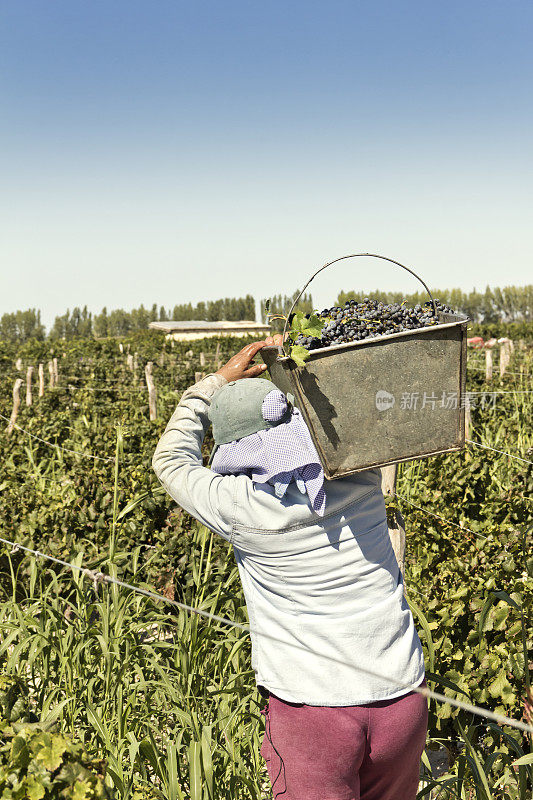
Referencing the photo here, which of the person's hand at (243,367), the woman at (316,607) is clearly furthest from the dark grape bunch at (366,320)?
the person's hand at (243,367)

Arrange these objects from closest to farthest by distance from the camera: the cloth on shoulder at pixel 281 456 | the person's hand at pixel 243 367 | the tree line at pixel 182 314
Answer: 1. the cloth on shoulder at pixel 281 456
2. the person's hand at pixel 243 367
3. the tree line at pixel 182 314

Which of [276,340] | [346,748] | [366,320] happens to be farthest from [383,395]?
[346,748]

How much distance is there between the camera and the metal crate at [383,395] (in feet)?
4.56

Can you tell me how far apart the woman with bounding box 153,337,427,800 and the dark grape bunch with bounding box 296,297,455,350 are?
15 centimetres

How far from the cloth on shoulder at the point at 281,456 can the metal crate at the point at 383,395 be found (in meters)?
0.03

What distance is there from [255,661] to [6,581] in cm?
311

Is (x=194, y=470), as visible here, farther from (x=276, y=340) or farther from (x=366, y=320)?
(x=366, y=320)

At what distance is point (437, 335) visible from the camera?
143 cm

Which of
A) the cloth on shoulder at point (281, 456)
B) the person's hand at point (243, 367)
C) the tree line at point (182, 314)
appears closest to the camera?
the cloth on shoulder at point (281, 456)

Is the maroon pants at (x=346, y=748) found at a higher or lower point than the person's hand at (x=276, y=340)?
lower

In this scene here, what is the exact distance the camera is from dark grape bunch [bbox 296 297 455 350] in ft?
4.64

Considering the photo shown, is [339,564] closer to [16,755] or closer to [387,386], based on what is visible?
[387,386]

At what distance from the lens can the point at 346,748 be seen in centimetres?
139

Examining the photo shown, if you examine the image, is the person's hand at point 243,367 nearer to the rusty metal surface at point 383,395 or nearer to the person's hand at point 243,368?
the person's hand at point 243,368
